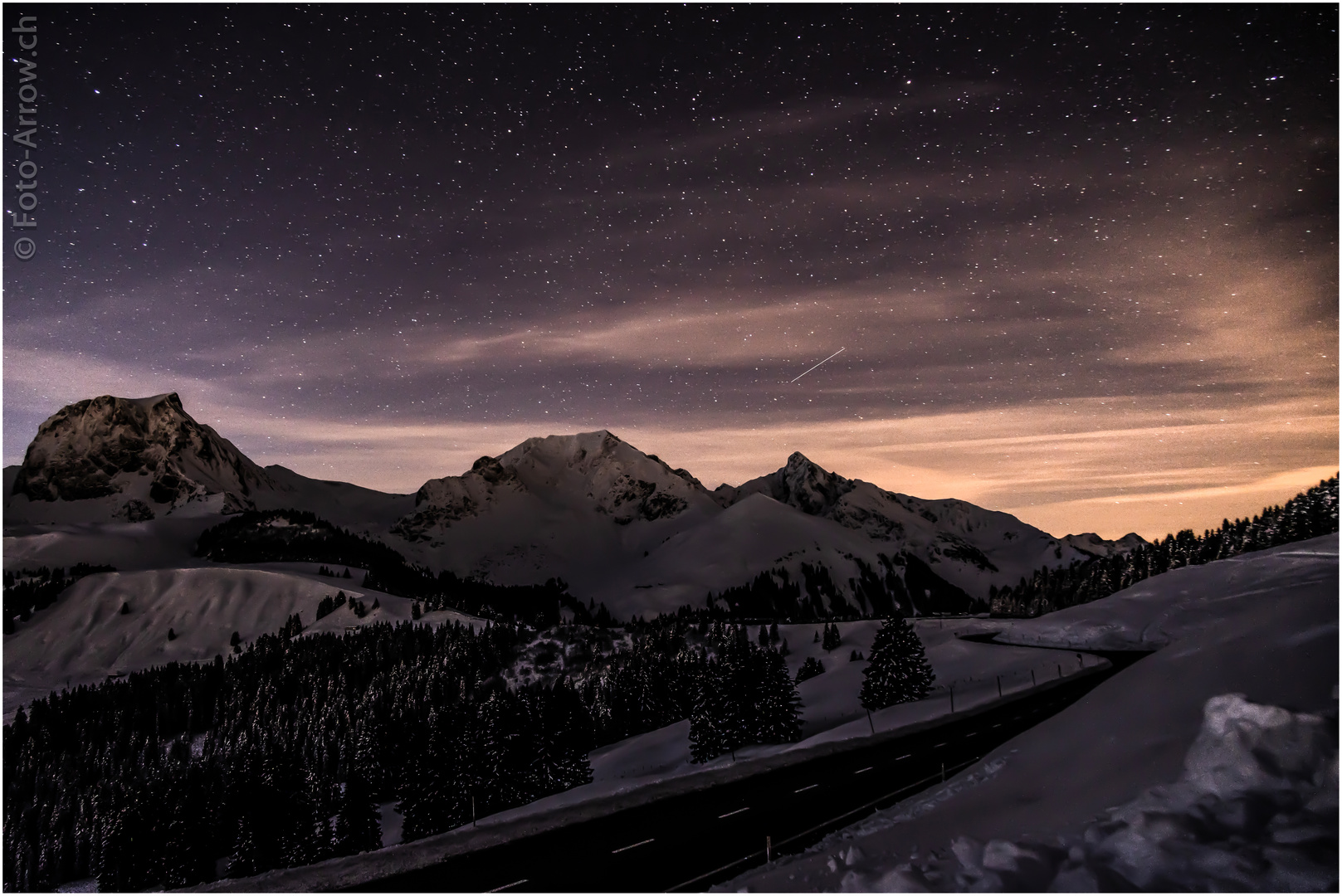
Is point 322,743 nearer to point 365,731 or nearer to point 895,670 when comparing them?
point 365,731

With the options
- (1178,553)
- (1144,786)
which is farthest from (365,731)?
(1178,553)

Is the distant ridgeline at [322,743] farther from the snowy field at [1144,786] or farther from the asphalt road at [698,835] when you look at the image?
the snowy field at [1144,786]

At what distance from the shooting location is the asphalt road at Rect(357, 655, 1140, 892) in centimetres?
1964

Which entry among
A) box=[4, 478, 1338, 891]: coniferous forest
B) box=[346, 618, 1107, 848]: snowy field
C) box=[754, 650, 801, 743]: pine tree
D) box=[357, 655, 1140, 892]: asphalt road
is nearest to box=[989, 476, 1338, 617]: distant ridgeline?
box=[4, 478, 1338, 891]: coniferous forest

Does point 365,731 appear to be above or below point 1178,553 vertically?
below

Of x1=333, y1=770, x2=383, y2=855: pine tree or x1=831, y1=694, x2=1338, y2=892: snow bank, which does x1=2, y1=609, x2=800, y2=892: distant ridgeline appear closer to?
x1=333, y1=770, x2=383, y2=855: pine tree

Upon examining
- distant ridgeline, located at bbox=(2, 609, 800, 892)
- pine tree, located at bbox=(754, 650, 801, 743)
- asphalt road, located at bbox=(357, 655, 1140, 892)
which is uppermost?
asphalt road, located at bbox=(357, 655, 1140, 892)

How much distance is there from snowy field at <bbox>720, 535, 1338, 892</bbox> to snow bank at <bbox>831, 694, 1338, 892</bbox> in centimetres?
3

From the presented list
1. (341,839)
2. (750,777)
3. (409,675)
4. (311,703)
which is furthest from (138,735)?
(750,777)

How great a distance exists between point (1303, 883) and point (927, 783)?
53.7 feet

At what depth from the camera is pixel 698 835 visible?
22438mm

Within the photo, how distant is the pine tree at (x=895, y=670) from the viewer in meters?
64.6

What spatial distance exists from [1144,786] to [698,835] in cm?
1316

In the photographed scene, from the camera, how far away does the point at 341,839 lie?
65062 mm
